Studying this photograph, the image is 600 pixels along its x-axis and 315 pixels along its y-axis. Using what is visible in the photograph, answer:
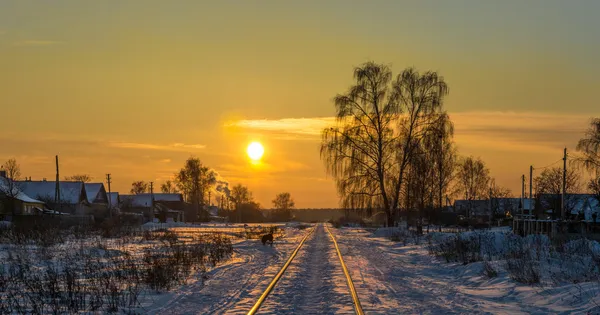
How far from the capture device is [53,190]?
8869 centimetres

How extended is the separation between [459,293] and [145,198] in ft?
435

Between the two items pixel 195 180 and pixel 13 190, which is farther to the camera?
pixel 195 180

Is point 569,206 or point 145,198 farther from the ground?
point 569,206

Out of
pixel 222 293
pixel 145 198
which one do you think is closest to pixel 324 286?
pixel 222 293

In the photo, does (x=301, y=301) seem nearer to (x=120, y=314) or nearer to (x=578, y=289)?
(x=120, y=314)

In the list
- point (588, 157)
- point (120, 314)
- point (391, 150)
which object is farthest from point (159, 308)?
point (588, 157)

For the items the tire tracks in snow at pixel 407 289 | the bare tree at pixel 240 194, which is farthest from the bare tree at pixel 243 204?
the tire tracks in snow at pixel 407 289

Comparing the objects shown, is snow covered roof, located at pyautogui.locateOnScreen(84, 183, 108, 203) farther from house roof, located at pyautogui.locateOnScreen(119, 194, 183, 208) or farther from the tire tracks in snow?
the tire tracks in snow

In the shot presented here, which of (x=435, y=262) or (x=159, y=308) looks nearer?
(x=159, y=308)

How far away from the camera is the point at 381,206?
4641 centimetres

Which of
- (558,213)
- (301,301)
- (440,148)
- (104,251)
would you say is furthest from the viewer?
(558,213)

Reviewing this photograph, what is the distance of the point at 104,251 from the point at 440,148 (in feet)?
85.2

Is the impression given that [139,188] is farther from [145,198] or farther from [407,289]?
[407,289]

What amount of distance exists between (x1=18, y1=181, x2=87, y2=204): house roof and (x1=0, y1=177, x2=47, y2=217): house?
12.4m
